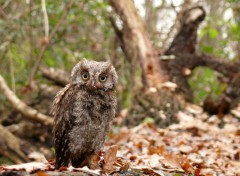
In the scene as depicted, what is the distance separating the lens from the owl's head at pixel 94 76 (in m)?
4.79

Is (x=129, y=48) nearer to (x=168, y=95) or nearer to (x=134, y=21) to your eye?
(x=134, y=21)

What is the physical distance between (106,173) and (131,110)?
232 inches

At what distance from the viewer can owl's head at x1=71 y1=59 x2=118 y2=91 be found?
4.79 m

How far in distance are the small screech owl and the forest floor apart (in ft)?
1.02

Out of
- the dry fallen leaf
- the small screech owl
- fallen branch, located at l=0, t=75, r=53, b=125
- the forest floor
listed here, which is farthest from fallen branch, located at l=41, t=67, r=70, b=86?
the dry fallen leaf

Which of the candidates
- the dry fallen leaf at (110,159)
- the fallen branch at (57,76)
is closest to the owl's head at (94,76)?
the dry fallen leaf at (110,159)

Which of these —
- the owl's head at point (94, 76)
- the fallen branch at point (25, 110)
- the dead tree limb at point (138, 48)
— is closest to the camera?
the owl's head at point (94, 76)

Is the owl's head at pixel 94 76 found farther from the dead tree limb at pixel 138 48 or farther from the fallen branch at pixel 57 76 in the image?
the fallen branch at pixel 57 76

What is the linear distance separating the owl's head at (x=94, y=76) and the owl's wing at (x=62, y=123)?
0.50 ft

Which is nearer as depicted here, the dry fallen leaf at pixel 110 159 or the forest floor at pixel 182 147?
the dry fallen leaf at pixel 110 159

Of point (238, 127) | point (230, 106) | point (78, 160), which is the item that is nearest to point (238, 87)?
point (230, 106)

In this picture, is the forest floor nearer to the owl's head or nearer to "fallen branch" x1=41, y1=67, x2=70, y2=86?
the owl's head

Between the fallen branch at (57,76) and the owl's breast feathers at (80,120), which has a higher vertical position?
the fallen branch at (57,76)

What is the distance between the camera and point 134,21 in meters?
10.2
